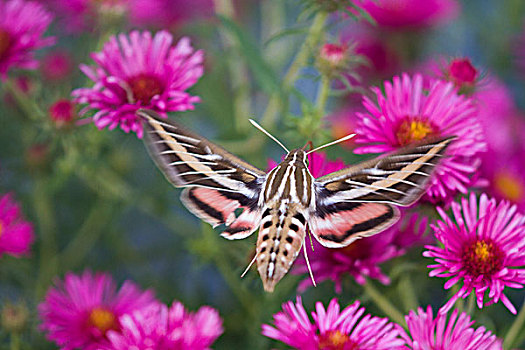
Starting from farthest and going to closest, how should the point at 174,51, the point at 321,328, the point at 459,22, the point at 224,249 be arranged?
the point at 459,22, the point at 224,249, the point at 174,51, the point at 321,328

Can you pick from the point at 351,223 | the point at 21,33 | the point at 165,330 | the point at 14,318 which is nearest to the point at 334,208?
the point at 351,223

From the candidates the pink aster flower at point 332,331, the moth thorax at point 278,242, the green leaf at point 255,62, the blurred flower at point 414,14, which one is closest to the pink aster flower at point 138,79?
the green leaf at point 255,62

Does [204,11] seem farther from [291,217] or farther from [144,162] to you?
[291,217]

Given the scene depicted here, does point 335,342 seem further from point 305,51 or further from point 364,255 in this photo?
point 305,51

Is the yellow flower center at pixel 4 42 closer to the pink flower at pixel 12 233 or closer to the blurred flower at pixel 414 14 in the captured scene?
the pink flower at pixel 12 233

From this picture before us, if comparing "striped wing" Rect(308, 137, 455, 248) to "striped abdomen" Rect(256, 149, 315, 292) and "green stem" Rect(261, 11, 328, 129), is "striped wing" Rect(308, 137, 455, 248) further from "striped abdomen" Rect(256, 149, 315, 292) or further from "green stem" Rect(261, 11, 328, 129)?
"green stem" Rect(261, 11, 328, 129)

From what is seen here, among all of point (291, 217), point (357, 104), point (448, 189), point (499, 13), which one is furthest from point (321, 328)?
point (499, 13)
